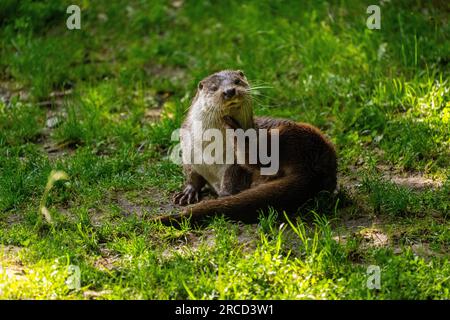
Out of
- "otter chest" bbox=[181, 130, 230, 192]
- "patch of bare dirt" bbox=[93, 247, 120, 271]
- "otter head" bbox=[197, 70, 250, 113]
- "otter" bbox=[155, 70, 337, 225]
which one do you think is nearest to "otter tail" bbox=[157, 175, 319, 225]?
"otter" bbox=[155, 70, 337, 225]

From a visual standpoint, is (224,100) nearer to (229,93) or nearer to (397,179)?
(229,93)

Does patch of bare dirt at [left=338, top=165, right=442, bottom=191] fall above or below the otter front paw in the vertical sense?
above

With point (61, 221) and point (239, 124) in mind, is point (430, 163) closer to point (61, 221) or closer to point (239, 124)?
point (239, 124)

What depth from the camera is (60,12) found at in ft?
23.2

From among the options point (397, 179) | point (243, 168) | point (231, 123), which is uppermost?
point (231, 123)

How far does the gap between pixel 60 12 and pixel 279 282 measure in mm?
4580

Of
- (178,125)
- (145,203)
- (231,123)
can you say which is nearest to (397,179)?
(231,123)

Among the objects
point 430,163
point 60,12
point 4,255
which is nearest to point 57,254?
point 4,255

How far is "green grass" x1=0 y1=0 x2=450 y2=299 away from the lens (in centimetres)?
337

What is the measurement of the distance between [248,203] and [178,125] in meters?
1.65

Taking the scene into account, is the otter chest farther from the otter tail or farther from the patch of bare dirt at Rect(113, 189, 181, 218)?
the otter tail

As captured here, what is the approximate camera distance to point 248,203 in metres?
3.91

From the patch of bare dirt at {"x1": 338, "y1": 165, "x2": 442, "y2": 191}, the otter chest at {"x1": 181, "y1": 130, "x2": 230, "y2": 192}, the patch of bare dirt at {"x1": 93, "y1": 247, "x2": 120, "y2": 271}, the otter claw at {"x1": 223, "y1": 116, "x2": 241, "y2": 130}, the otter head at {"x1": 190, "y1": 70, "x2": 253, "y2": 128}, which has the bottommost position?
the patch of bare dirt at {"x1": 93, "y1": 247, "x2": 120, "y2": 271}

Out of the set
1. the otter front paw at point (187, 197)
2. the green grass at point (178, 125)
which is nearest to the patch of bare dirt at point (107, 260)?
the green grass at point (178, 125)
